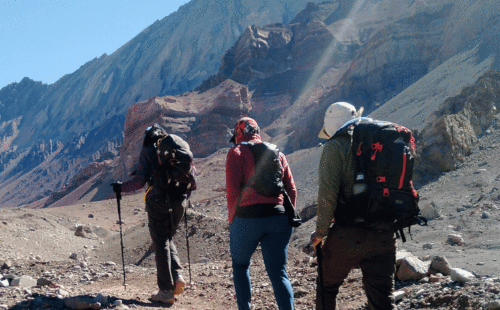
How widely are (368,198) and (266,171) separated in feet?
2.50

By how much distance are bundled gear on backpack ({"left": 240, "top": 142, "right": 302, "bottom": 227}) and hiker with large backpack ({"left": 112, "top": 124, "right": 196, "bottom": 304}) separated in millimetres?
1135

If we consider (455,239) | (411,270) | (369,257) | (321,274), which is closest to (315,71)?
(455,239)

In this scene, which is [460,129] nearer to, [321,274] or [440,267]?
[440,267]

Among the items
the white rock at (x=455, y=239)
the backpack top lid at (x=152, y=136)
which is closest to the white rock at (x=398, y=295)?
the backpack top lid at (x=152, y=136)

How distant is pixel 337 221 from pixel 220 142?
1473 inches

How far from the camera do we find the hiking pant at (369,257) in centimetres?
250

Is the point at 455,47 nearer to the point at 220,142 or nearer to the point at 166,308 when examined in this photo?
the point at 220,142

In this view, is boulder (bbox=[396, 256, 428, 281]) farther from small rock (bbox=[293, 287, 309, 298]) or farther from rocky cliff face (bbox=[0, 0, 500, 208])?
rocky cliff face (bbox=[0, 0, 500, 208])

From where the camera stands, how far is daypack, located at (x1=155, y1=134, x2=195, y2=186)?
3904 mm

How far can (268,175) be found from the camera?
290 centimetres

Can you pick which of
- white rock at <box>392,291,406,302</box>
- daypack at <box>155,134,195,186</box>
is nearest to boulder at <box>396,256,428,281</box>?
white rock at <box>392,291,406,302</box>

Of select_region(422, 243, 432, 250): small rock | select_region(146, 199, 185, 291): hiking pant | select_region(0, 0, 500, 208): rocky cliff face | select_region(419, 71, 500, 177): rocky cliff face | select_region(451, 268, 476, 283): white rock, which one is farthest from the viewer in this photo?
select_region(0, 0, 500, 208): rocky cliff face

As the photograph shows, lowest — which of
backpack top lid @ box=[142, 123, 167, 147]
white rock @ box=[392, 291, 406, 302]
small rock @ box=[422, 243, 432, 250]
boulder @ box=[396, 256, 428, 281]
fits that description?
small rock @ box=[422, 243, 432, 250]

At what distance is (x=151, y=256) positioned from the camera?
26.5 ft
